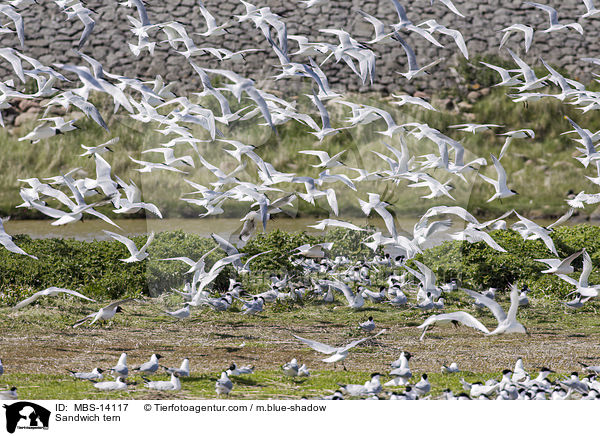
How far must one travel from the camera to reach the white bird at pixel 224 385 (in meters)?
8.48

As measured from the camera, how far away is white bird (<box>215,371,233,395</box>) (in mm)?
8484

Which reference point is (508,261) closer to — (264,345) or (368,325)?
(368,325)

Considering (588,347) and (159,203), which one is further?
(159,203)

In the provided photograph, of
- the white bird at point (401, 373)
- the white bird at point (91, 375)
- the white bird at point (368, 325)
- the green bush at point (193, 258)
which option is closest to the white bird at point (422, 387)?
the white bird at point (401, 373)

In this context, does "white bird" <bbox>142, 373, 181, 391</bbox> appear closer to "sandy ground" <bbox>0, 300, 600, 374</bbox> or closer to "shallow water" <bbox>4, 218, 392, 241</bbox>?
"sandy ground" <bbox>0, 300, 600, 374</bbox>

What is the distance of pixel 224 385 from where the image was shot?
27.9 ft

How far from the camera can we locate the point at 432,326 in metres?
12.1

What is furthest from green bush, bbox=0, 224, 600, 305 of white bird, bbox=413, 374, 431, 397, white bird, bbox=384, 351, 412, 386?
white bird, bbox=413, 374, 431, 397

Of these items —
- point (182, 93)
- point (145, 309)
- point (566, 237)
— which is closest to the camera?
point (145, 309)

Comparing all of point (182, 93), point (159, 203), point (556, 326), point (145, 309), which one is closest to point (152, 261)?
point (145, 309)

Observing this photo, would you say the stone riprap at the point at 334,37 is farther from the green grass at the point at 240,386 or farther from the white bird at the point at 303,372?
the white bird at the point at 303,372

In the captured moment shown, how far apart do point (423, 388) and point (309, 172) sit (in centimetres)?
1233

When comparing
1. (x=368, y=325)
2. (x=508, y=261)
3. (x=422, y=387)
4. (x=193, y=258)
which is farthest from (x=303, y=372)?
(x=508, y=261)
